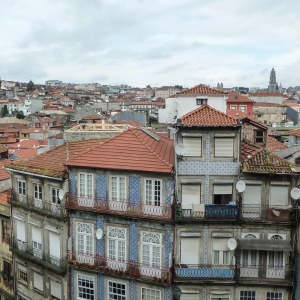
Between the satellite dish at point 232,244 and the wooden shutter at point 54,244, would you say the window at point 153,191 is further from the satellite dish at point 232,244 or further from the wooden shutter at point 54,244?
the wooden shutter at point 54,244

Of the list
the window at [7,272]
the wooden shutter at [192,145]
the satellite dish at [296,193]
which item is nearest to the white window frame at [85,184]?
the wooden shutter at [192,145]

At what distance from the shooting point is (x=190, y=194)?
2208 cm

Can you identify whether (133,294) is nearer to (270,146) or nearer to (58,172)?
(58,172)

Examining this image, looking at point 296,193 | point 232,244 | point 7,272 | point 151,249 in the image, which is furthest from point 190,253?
point 7,272

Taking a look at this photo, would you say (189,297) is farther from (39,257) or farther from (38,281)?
(38,281)

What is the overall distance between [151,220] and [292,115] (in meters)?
92.1

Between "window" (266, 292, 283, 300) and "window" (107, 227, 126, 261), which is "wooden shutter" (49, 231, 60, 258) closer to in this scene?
"window" (107, 227, 126, 261)

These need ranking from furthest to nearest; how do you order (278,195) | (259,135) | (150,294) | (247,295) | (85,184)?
(259,135) → (85,184) → (150,294) → (247,295) → (278,195)

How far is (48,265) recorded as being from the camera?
82.5ft

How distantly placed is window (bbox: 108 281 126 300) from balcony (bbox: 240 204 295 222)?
850cm

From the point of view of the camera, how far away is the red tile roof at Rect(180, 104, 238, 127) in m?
21.4

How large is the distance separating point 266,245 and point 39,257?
49.3ft

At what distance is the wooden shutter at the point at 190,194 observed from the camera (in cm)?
2205

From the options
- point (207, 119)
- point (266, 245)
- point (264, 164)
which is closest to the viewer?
point (266, 245)
